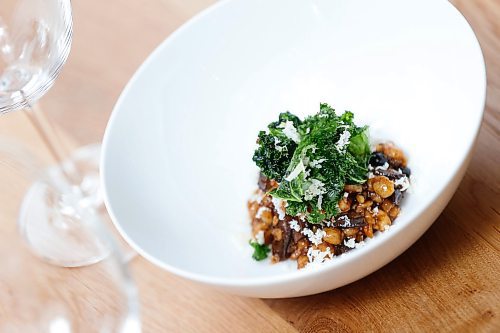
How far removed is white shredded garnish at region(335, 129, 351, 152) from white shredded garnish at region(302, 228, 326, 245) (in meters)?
0.14

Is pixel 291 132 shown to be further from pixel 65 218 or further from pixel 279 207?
pixel 65 218

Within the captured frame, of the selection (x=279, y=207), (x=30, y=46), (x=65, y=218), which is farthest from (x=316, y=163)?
(x=30, y=46)

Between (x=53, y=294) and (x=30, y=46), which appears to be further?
(x=30, y=46)

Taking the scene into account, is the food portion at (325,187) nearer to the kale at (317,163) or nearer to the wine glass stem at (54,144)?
the kale at (317,163)

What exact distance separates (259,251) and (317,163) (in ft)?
0.67

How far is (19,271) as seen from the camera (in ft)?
3.88

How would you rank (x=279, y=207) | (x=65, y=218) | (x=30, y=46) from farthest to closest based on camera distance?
(x=30, y=46)
(x=279, y=207)
(x=65, y=218)

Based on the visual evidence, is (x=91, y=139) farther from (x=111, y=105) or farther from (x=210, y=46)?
(x=210, y=46)

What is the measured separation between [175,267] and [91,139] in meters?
0.66

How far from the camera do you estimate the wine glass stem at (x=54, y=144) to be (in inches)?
67.7

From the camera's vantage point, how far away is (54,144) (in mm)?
1809

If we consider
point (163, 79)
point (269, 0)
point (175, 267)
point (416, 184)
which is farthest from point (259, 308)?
point (269, 0)

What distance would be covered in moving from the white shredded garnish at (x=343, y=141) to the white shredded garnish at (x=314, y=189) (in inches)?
2.7

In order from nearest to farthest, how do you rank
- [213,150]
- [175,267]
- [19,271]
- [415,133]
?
[19,271], [175,267], [415,133], [213,150]
